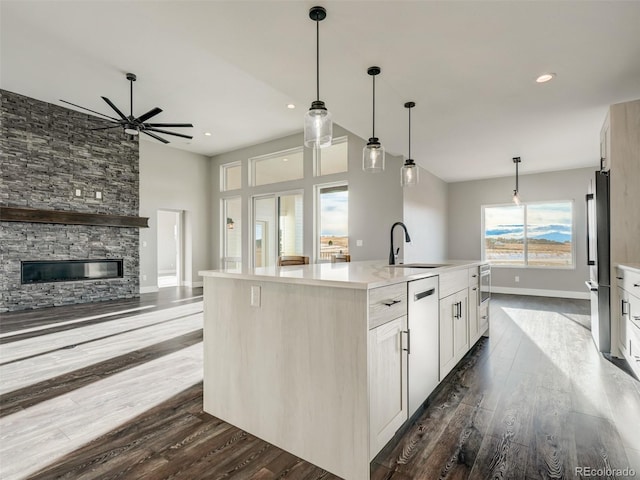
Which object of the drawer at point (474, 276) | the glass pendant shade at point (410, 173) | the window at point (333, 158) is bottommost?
the drawer at point (474, 276)

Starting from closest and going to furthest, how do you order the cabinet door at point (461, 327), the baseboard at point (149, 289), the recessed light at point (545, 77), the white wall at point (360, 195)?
the cabinet door at point (461, 327)
the recessed light at point (545, 77)
the white wall at point (360, 195)
the baseboard at point (149, 289)

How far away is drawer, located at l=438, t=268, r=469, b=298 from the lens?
231 cm

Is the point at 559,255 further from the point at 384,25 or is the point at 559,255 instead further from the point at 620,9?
the point at 384,25

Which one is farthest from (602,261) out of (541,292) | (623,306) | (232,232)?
(232,232)

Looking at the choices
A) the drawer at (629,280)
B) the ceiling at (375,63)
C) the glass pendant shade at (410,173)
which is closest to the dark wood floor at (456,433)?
the drawer at (629,280)

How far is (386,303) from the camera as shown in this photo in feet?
5.18

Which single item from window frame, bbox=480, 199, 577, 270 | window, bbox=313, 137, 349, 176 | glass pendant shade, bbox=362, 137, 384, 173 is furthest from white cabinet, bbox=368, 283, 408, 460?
window frame, bbox=480, 199, 577, 270

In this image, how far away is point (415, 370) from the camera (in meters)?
1.90

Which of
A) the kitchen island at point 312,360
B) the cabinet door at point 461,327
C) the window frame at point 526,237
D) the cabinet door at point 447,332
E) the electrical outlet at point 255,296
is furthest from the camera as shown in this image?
the window frame at point 526,237

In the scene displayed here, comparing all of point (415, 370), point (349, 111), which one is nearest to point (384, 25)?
point (349, 111)

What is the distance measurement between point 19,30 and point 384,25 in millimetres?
4011

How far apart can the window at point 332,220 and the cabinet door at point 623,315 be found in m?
4.00
